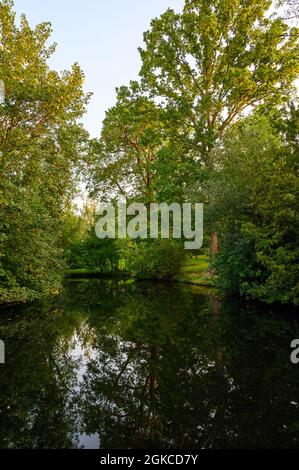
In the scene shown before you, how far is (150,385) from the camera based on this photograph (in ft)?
18.9

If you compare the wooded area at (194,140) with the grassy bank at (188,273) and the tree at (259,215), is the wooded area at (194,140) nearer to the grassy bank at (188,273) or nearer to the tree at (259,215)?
the tree at (259,215)

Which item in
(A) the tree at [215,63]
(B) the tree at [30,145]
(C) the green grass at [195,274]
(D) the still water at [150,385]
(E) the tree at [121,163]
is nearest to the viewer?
(D) the still water at [150,385]

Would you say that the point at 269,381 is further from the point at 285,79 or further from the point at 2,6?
the point at 285,79

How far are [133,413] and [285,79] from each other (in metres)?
23.3

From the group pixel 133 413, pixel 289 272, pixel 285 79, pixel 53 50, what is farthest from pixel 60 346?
pixel 285 79

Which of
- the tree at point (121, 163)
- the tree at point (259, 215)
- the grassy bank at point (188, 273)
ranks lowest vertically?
the grassy bank at point (188, 273)

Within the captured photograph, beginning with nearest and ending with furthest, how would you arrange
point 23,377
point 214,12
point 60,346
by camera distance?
point 23,377 < point 60,346 < point 214,12

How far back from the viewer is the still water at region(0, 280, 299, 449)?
4.13 metres

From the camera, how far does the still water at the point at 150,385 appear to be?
13.6 feet

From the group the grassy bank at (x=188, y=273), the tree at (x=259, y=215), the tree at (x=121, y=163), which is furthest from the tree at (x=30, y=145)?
the tree at (x=121, y=163)

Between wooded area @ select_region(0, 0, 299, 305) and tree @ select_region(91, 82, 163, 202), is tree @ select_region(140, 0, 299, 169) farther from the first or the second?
tree @ select_region(91, 82, 163, 202)

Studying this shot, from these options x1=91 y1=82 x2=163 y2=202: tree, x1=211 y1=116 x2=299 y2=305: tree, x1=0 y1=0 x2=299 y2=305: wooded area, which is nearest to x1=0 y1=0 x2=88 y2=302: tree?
x1=0 y1=0 x2=299 y2=305: wooded area

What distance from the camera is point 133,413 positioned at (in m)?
4.73

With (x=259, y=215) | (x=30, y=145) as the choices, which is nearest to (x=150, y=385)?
(x=259, y=215)
